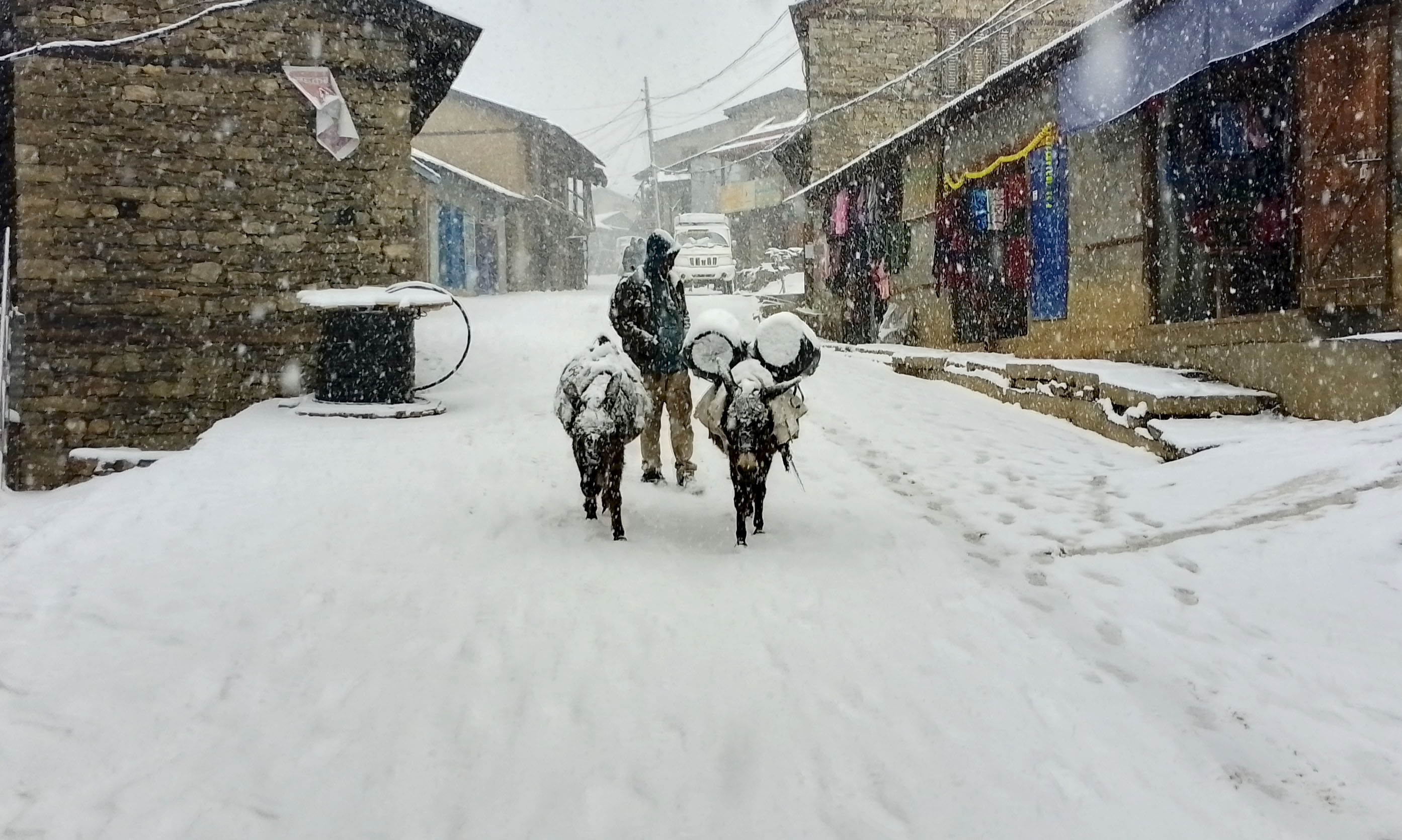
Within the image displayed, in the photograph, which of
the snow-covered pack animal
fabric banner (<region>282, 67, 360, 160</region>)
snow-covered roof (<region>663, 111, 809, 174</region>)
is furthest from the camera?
snow-covered roof (<region>663, 111, 809, 174</region>)

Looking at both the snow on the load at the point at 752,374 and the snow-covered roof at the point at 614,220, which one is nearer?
the snow on the load at the point at 752,374

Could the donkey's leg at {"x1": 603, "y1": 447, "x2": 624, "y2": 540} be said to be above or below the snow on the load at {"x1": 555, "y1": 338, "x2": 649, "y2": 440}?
below

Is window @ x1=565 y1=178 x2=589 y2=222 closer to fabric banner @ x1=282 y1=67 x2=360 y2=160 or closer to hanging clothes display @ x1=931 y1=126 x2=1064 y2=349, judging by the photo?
hanging clothes display @ x1=931 y1=126 x2=1064 y2=349

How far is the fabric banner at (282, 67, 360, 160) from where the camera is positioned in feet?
30.8

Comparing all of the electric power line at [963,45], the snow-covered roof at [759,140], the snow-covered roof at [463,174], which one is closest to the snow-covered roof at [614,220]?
the snow-covered roof at [759,140]

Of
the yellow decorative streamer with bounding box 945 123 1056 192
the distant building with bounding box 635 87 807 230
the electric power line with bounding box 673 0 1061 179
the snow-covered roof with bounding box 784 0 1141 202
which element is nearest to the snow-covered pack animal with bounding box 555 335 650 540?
the snow-covered roof with bounding box 784 0 1141 202

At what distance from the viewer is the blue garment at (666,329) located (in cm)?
583

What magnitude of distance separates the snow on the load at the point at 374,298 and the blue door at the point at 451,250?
53.0ft

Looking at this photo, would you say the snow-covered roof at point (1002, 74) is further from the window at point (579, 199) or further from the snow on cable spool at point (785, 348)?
the window at point (579, 199)

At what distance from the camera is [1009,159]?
10805mm

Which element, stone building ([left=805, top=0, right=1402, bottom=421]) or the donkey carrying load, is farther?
stone building ([left=805, top=0, right=1402, bottom=421])

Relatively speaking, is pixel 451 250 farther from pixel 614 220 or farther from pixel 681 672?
pixel 614 220

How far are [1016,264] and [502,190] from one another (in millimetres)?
19816

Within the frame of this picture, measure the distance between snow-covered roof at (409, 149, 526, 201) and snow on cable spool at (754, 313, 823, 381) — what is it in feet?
59.0
